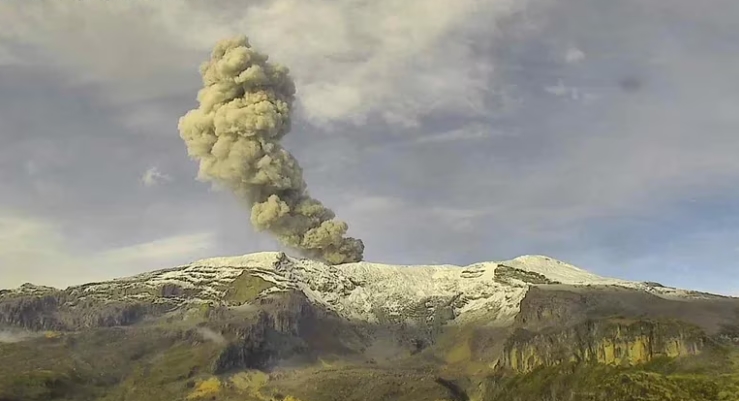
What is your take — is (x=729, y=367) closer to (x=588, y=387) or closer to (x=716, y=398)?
(x=588, y=387)

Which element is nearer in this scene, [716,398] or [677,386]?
[716,398]

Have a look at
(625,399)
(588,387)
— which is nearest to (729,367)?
(588,387)

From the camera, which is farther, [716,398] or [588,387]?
[588,387]

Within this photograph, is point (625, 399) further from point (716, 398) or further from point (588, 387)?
point (588, 387)

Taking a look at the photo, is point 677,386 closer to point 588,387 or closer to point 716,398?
point 716,398

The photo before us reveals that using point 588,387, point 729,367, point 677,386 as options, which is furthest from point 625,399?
point 729,367

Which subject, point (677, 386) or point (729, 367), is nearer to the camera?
point (677, 386)

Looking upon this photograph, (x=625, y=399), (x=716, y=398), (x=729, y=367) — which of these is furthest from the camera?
(x=729, y=367)

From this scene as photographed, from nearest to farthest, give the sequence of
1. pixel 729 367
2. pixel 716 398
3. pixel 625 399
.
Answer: pixel 716 398, pixel 625 399, pixel 729 367
